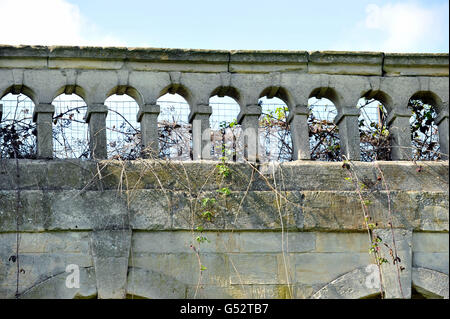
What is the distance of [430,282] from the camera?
7215 mm

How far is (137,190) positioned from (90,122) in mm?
680

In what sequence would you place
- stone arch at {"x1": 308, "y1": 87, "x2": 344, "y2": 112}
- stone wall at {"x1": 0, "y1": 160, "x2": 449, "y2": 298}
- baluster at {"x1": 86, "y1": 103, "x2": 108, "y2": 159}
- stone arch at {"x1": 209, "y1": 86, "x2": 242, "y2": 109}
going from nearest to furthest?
stone wall at {"x1": 0, "y1": 160, "x2": 449, "y2": 298}, baluster at {"x1": 86, "y1": 103, "x2": 108, "y2": 159}, stone arch at {"x1": 209, "y1": 86, "x2": 242, "y2": 109}, stone arch at {"x1": 308, "y1": 87, "x2": 344, "y2": 112}

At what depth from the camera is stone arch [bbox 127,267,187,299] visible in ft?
22.6

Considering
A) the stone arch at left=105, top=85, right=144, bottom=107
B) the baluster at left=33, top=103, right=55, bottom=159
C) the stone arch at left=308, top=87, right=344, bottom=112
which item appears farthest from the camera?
the stone arch at left=308, top=87, right=344, bottom=112

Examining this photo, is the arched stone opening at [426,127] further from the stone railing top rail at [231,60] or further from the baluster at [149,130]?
the baluster at [149,130]

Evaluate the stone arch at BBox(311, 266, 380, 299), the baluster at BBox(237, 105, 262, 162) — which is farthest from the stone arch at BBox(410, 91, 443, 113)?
the stone arch at BBox(311, 266, 380, 299)

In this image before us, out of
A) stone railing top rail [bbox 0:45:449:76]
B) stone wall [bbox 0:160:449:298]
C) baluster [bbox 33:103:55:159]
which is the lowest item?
stone wall [bbox 0:160:449:298]

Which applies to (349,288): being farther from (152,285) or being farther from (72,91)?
(72,91)

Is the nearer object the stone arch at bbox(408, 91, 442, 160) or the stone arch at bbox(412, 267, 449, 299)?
the stone arch at bbox(412, 267, 449, 299)

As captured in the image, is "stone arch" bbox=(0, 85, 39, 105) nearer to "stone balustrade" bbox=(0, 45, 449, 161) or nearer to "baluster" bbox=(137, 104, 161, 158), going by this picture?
"stone balustrade" bbox=(0, 45, 449, 161)

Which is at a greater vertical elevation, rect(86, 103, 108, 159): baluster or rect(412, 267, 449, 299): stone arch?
rect(86, 103, 108, 159): baluster

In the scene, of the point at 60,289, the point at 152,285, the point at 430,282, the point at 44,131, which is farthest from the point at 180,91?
the point at 430,282
